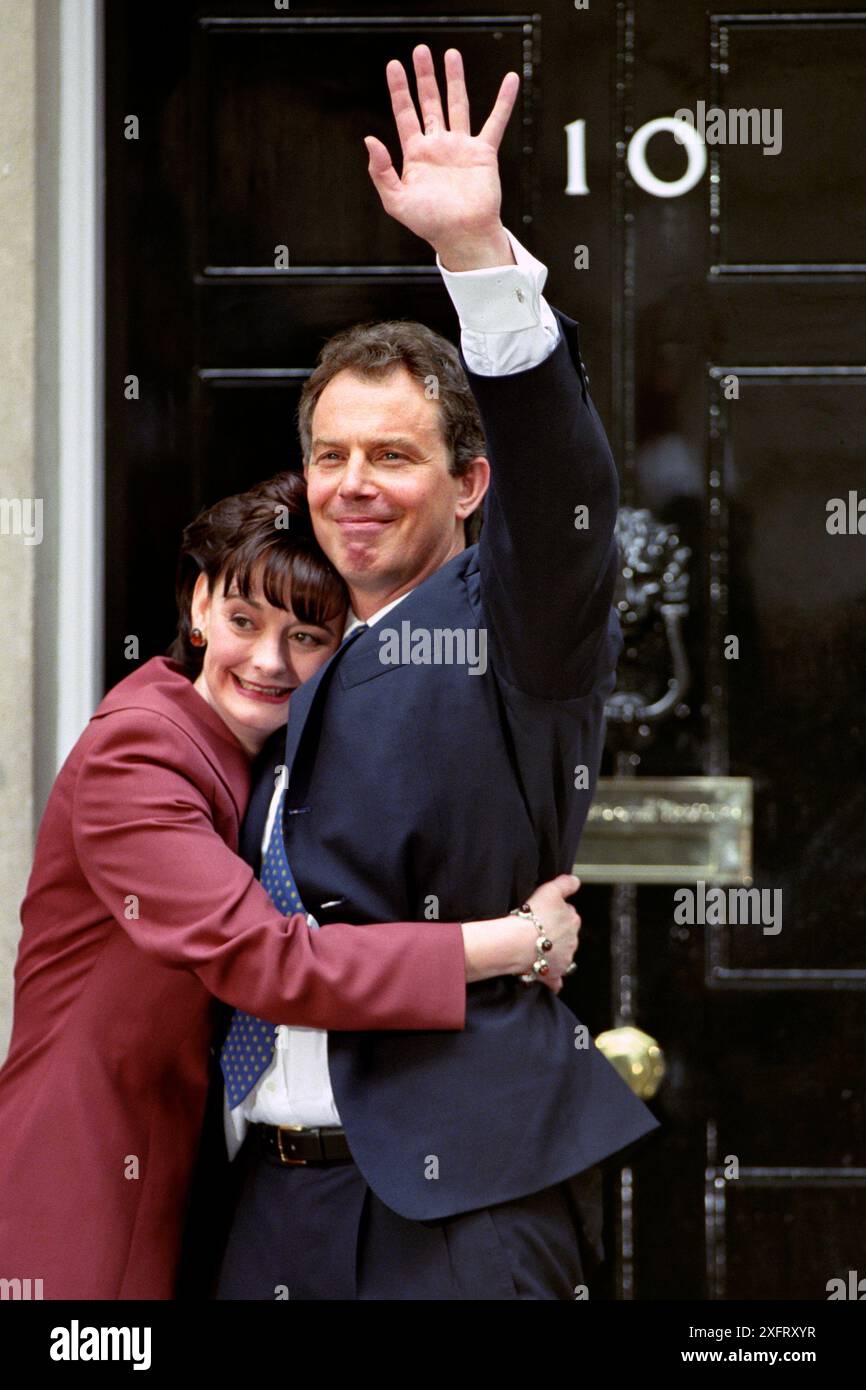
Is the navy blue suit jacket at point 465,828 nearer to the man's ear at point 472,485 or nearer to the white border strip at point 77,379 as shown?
the man's ear at point 472,485

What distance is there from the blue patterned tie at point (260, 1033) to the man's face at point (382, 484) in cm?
33

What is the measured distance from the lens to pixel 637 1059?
102 inches

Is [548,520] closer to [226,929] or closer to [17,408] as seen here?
[226,929]

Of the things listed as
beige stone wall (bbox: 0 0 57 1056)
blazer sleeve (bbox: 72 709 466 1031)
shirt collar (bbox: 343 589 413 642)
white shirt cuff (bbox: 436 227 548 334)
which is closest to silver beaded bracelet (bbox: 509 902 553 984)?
blazer sleeve (bbox: 72 709 466 1031)

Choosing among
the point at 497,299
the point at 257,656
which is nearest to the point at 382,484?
the point at 257,656

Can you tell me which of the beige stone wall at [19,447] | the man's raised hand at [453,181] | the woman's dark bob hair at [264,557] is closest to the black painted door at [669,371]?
the beige stone wall at [19,447]

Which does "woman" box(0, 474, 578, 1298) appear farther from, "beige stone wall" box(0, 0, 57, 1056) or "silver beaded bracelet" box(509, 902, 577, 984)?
"beige stone wall" box(0, 0, 57, 1056)

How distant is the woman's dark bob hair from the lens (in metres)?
1.98

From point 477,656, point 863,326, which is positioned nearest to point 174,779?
point 477,656

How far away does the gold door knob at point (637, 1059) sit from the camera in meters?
2.58

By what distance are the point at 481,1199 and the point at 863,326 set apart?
1.68 m

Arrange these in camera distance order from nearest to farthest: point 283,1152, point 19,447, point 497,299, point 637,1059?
1. point 497,299
2. point 283,1152
3. point 19,447
4. point 637,1059

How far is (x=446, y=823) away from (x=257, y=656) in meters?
0.39

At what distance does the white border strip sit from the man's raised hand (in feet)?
3.61
